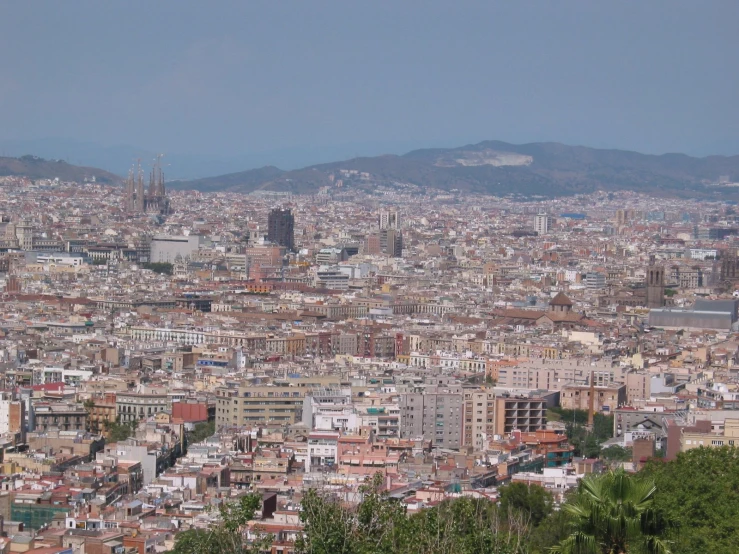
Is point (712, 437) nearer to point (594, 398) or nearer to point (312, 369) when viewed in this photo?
point (594, 398)

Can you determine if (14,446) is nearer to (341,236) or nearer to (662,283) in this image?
(662,283)

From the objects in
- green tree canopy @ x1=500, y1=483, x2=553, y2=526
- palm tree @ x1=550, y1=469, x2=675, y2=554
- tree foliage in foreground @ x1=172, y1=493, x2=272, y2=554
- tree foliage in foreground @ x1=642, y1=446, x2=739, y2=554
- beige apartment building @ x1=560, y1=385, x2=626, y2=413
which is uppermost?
palm tree @ x1=550, y1=469, x2=675, y2=554

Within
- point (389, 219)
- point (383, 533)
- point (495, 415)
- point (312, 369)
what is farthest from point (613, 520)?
point (389, 219)

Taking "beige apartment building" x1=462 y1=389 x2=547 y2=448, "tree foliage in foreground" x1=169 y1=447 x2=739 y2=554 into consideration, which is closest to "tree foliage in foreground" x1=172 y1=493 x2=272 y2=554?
"tree foliage in foreground" x1=169 y1=447 x2=739 y2=554

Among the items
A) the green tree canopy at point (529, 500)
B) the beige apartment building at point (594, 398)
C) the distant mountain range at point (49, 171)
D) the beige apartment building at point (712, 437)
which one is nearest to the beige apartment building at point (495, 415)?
the beige apartment building at point (594, 398)

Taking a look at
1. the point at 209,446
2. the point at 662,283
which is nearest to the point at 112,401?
the point at 209,446

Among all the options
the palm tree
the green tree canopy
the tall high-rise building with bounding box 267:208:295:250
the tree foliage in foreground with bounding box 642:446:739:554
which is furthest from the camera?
the tall high-rise building with bounding box 267:208:295:250

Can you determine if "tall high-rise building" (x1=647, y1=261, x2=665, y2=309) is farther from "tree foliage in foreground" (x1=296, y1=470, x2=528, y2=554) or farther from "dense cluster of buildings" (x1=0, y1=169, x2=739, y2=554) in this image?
"tree foliage in foreground" (x1=296, y1=470, x2=528, y2=554)
